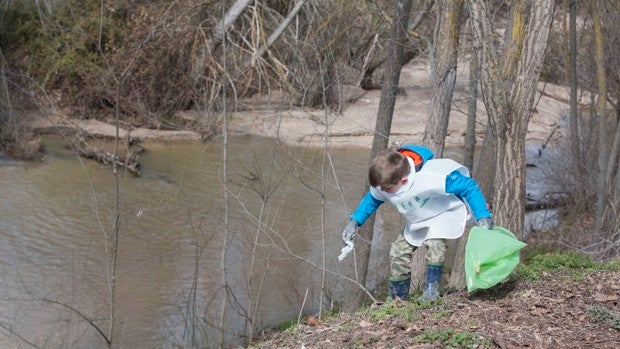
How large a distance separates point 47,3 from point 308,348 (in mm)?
17169

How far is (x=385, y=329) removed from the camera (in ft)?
16.4

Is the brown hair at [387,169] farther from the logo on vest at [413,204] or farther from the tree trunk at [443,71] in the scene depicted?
the tree trunk at [443,71]

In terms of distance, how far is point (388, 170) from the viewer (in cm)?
527

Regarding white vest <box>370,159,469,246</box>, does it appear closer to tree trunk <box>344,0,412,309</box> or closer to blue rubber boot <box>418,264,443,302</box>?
blue rubber boot <box>418,264,443,302</box>

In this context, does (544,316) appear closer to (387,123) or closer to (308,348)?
(308,348)

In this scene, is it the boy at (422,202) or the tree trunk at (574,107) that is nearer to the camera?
the boy at (422,202)

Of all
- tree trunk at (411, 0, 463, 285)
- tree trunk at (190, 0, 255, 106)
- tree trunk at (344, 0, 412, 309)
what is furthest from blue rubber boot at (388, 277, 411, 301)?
tree trunk at (190, 0, 255, 106)

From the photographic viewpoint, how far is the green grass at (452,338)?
450 centimetres

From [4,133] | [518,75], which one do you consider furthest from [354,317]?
[4,133]

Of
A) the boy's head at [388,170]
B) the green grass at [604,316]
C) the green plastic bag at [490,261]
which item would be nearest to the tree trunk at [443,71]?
the boy's head at [388,170]

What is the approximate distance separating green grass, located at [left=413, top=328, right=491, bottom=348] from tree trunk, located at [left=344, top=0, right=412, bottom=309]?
4710 millimetres

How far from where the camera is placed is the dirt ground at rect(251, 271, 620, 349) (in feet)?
15.1

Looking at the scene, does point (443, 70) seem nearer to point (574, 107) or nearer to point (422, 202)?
point (422, 202)

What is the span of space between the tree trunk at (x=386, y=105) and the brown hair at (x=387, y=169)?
162 inches
